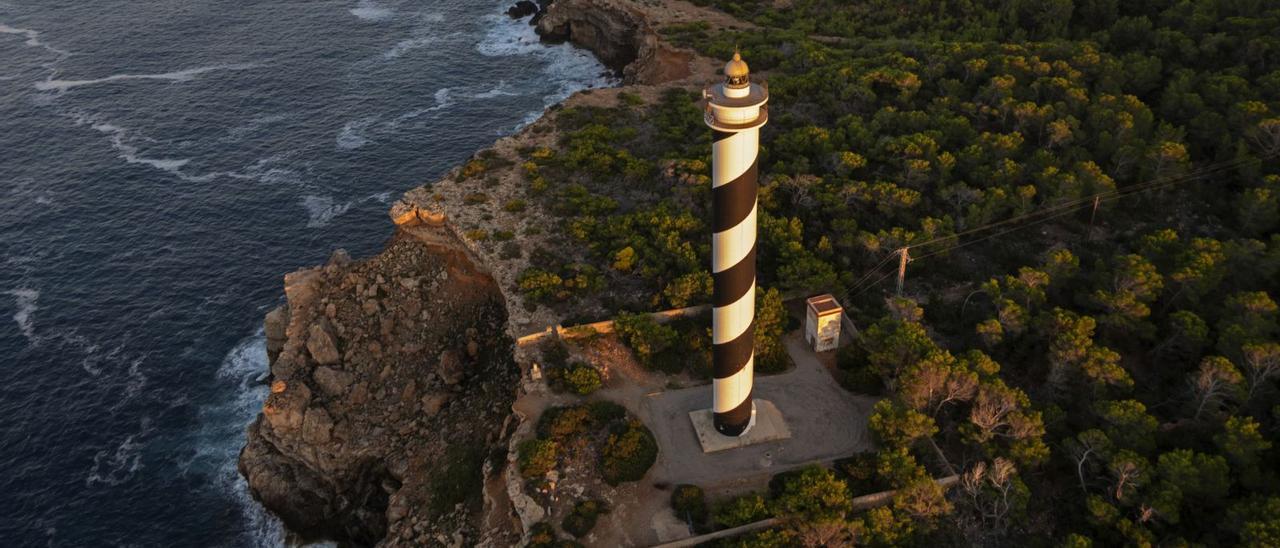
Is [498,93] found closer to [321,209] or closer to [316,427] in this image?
[321,209]

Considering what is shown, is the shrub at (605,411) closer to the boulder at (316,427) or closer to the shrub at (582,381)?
the shrub at (582,381)

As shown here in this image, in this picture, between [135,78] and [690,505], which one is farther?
[135,78]

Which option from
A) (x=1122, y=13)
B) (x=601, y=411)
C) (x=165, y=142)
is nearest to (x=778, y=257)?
(x=601, y=411)

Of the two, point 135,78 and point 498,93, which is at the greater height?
point 135,78

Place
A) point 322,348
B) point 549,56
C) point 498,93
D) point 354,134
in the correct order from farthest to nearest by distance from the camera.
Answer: point 549,56 < point 498,93 < point 354,134 < point 322,348

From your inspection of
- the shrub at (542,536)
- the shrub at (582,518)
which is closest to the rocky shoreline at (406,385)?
the shrub at (542,536)

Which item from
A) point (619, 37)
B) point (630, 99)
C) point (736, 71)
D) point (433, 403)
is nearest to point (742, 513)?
point (736, 71)
